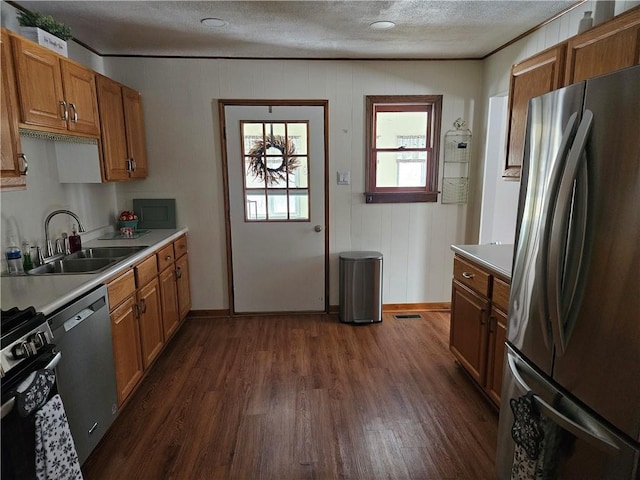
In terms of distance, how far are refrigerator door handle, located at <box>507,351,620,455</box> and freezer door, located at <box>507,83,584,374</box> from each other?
119mm

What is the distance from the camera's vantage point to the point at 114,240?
9.81 feet

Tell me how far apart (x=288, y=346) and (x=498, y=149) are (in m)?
2.60

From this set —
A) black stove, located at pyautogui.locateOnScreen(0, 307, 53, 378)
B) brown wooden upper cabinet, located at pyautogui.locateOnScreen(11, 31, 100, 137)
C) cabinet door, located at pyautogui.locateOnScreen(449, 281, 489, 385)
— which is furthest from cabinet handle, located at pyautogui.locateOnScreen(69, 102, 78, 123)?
cabinet door, located at pyautogui.locateOnScreen(449, 281, 489, 385)

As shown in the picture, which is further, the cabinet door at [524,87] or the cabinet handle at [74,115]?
the cabinet handle at [74,115]

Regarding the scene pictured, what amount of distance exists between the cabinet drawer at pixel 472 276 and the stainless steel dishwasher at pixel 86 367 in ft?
6.96

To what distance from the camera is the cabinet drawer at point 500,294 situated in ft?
6.73

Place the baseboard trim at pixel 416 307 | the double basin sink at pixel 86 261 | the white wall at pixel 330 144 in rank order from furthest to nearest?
the baseboard trim at pixel 416 307
the white wall at pixel 330 144
the double basin sink at pixel 86 261

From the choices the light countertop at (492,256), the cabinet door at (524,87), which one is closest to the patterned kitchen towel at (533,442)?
the light countertop at (492,256)

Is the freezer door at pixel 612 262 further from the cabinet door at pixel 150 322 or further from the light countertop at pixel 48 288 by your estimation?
the cabinet door at pixel 150 322

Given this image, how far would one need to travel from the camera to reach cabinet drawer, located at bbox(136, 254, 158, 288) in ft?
8.15

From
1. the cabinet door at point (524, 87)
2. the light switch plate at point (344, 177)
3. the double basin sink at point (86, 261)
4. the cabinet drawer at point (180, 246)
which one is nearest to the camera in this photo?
the cabinet door at point (524, 87)

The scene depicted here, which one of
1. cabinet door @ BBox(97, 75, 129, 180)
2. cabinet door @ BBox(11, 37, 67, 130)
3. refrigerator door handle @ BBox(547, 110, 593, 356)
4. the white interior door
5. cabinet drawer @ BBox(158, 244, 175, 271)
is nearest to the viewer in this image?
refrigerator door handle @ BBox(547, 110, 593, 356)

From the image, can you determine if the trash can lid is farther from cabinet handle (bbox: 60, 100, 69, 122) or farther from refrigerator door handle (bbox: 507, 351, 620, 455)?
cabinet handle (bbox: 60, 100, 69, 122)

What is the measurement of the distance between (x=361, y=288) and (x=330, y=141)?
1.42m
